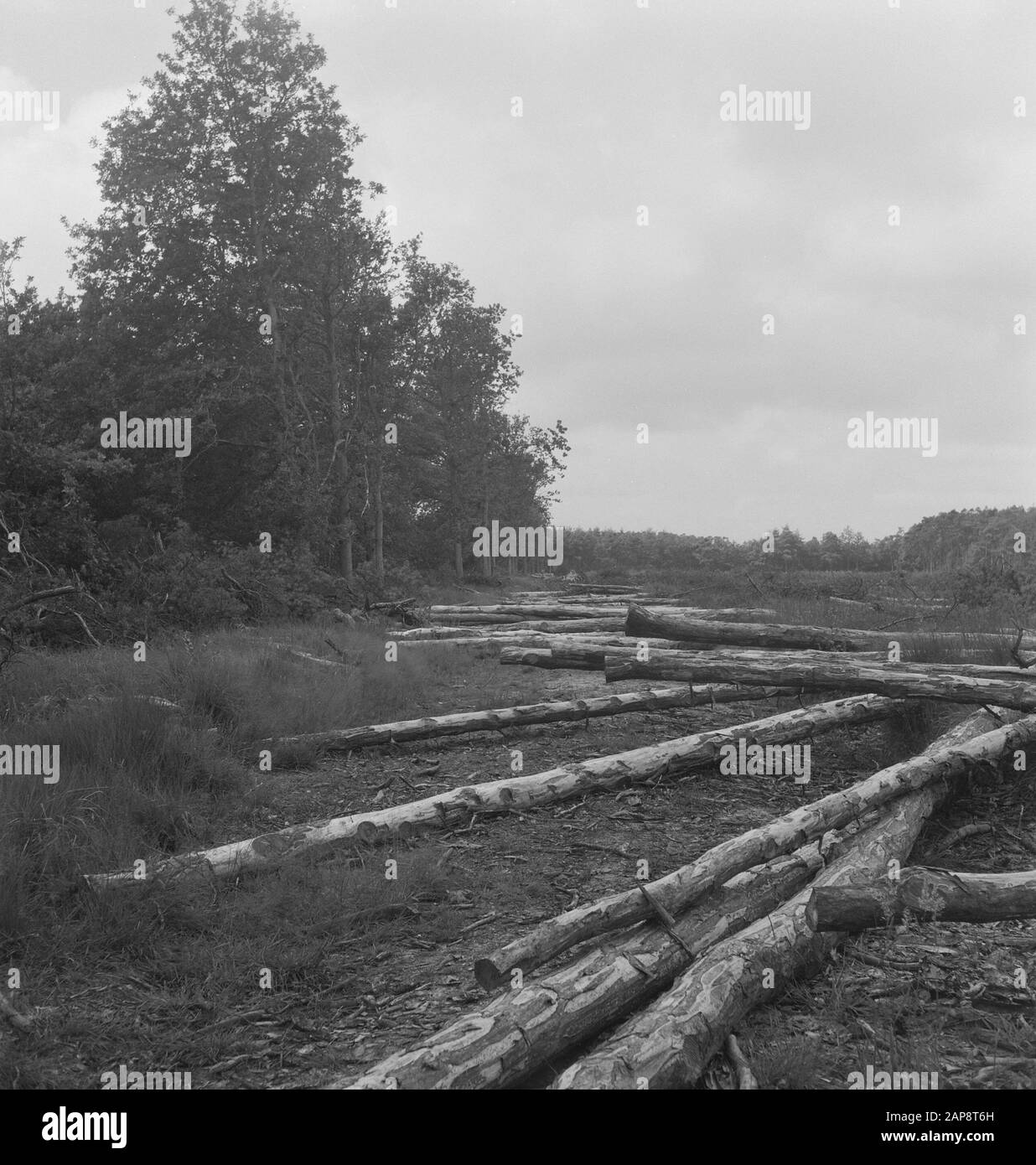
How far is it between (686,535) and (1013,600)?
44872 mm

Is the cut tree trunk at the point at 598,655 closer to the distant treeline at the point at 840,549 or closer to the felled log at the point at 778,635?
the felled log at the point at 778,635

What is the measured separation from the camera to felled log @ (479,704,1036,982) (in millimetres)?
3584

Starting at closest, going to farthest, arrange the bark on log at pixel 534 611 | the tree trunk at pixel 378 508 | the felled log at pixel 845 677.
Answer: the felled log at pixel 845 677 → the bark on log at pixel 534 611 → the tree trunk at pixel 378 508

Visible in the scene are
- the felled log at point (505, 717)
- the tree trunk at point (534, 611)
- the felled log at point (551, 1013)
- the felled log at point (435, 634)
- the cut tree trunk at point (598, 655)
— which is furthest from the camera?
the tree trunk at point (534, 611)

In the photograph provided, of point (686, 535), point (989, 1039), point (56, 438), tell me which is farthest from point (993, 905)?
point (686, 535)

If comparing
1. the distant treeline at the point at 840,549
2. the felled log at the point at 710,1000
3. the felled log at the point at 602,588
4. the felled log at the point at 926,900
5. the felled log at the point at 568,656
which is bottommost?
the felled log at the point at 710,1000

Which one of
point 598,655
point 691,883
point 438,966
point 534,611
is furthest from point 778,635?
point 534,611

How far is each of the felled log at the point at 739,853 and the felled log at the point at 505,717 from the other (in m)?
2.98

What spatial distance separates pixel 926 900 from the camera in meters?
3.66

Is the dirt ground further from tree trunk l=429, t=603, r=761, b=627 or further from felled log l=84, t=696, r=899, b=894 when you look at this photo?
tree trunk l=429, t=603, r=761, b=627

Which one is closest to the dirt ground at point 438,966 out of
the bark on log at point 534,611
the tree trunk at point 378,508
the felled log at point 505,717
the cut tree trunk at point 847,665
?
the felled log at point 505,717

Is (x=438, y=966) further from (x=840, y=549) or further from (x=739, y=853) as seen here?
(x=840, y=549)

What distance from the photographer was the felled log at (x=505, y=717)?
809 centimetres

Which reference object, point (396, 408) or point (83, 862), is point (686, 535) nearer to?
point (396, 408)
